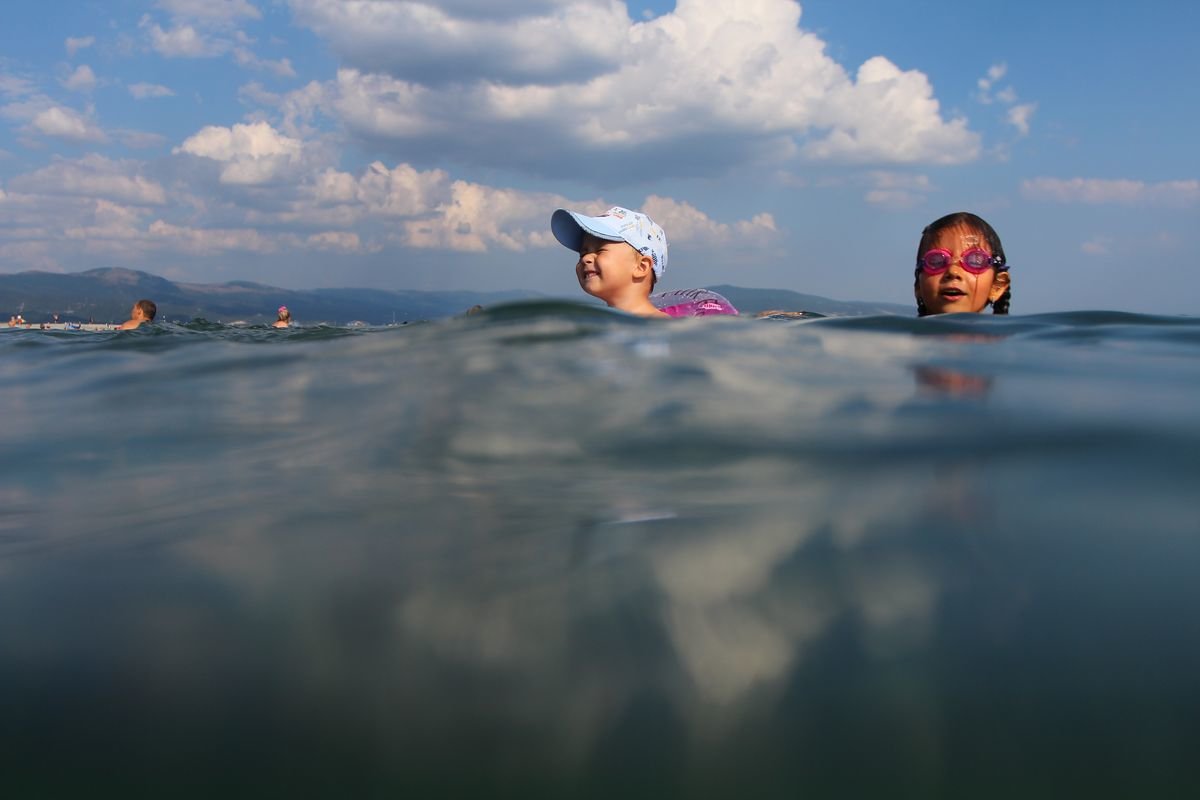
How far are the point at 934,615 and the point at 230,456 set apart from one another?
86.8 inches

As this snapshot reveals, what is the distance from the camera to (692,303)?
27.2 ft

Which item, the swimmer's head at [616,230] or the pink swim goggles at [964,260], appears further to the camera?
the swimmer's head at [616,230]

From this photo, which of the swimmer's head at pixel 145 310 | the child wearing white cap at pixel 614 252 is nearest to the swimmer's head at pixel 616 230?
the child wearing white cap at pixel 614 252

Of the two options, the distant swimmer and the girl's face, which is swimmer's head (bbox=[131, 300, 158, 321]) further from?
the girl's face

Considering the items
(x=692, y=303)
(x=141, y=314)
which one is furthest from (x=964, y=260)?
(x=141, y=314)

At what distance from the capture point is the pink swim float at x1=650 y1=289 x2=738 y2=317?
7.93 metres

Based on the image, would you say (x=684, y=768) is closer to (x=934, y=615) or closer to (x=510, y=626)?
(x=510, y=626)

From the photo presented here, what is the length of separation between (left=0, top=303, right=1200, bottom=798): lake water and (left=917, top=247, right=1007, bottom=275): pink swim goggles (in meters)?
4.06

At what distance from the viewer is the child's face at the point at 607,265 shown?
725 cm

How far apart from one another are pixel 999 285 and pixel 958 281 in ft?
1.70

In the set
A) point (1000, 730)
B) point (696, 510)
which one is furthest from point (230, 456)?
point (1000, 730)

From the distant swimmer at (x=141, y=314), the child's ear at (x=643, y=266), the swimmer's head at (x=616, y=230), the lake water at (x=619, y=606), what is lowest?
the lake water at (x=619, y=606)

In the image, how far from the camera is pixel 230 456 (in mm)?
2621

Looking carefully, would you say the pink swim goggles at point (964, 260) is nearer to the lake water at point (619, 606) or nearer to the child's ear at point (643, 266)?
the child's ear at point (643, 266)
